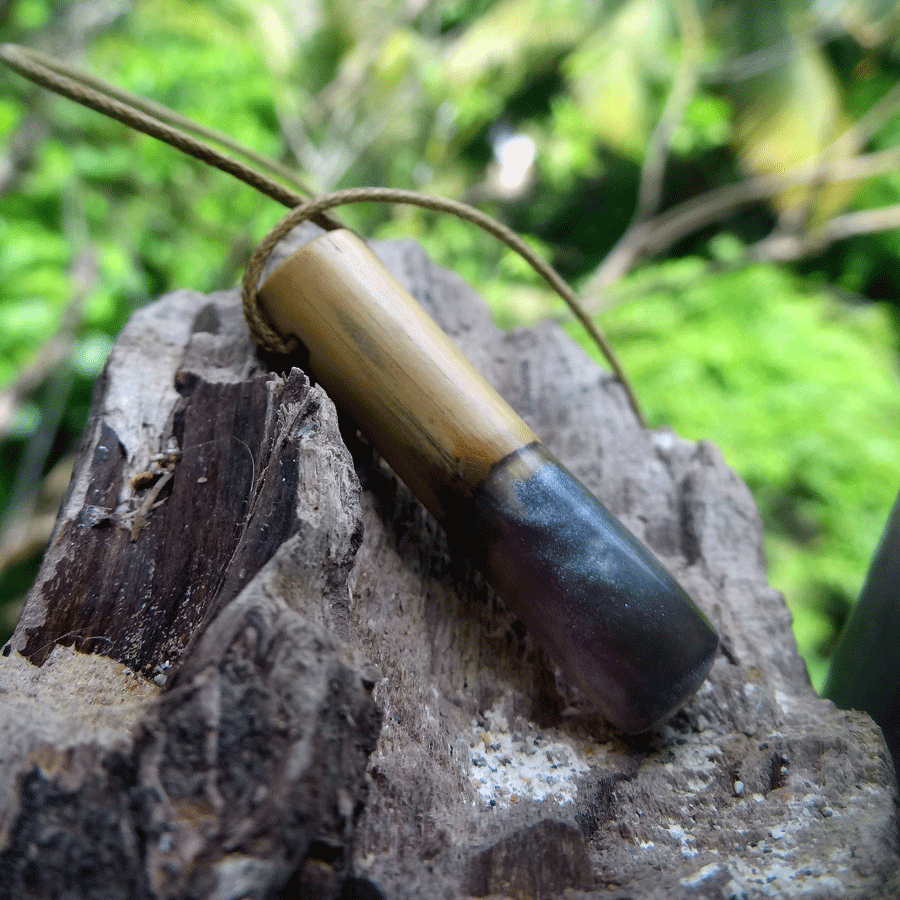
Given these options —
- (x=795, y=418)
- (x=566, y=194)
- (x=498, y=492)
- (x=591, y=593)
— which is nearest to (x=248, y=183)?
(x=498, y=492)

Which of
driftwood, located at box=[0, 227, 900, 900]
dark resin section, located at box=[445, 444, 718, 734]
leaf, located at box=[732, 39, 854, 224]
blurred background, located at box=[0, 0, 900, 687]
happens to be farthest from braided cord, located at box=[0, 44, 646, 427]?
leaf, located at box=[732, 39, 854, 224]

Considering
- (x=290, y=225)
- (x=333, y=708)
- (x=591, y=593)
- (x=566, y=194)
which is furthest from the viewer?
(x=566, y=194)

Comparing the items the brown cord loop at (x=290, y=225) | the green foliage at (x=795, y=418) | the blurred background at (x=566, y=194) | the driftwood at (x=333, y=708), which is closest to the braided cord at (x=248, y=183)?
the brown cord loop at (x=290, y=225)

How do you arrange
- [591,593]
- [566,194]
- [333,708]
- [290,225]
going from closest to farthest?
[333,708] → [591,593] → [290,225] → [566,194]

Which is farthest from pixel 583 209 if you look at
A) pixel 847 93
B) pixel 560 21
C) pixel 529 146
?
pixel 847 93

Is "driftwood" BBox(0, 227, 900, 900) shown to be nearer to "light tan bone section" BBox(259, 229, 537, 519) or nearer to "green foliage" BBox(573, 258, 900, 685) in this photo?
"light tan bone section" BBox(259, 229, 537, 519)

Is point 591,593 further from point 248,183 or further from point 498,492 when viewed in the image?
point 248,183
